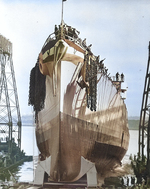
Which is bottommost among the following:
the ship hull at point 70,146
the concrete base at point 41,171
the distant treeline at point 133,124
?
the concrete base at point 41,171

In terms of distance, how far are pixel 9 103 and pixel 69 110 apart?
4300mm

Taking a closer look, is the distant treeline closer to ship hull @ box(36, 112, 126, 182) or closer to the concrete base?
ship hull @ box(36, 112, 126, 182)

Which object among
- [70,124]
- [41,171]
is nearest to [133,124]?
[70,124]

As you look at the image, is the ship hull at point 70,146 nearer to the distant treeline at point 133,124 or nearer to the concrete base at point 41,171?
the concrete base at point 41,171

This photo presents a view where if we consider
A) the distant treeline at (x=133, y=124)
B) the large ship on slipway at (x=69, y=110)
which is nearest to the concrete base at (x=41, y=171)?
the large ship on slipway at (x=69, y=110)

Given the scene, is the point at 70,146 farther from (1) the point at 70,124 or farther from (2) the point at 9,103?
(2) the point at 9,103

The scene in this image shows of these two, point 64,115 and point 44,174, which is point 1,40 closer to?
point 64,115

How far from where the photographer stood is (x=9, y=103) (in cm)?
1015

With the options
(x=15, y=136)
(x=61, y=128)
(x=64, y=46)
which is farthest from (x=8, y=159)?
(x=64, y=46)

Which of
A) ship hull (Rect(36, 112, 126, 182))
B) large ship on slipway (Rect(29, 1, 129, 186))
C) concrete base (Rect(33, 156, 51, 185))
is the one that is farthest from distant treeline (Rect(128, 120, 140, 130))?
concrete base (Rect(33, 156, 51, 185))

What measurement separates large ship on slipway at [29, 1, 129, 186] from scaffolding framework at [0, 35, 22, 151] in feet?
10.3

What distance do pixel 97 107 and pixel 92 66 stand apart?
0.84m

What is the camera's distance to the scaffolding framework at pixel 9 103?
9.88 metres

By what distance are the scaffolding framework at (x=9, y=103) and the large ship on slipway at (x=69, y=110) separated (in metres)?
3.13
